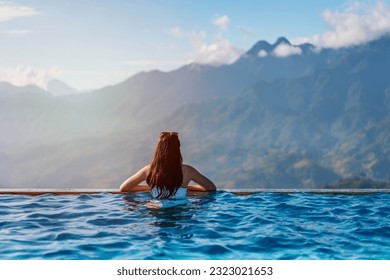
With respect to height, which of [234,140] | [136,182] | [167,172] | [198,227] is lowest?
[198,227]

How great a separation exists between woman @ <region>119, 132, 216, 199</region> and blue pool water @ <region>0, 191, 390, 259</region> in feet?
0.79

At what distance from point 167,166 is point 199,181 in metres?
0.58

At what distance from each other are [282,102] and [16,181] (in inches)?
4065

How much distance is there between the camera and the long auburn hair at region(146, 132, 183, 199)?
233 inches

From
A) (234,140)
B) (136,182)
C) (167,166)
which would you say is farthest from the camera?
(234,140)

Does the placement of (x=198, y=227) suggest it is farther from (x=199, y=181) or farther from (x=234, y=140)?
(x=234, y=140)

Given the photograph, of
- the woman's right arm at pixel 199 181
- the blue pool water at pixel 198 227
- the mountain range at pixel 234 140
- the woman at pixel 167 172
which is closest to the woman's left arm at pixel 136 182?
the woman at pixel 167 172

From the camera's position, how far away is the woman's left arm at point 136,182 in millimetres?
6109

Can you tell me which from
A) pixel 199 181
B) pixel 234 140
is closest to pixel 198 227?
pixel 199 181

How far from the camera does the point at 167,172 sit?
19.5 feet

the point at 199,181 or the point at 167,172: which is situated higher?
the point at 167,172

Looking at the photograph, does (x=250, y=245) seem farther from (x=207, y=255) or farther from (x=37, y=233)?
(x=37, y=233)

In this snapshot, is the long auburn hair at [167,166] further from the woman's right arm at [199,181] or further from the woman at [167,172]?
the woman's right arm at [199,181]
